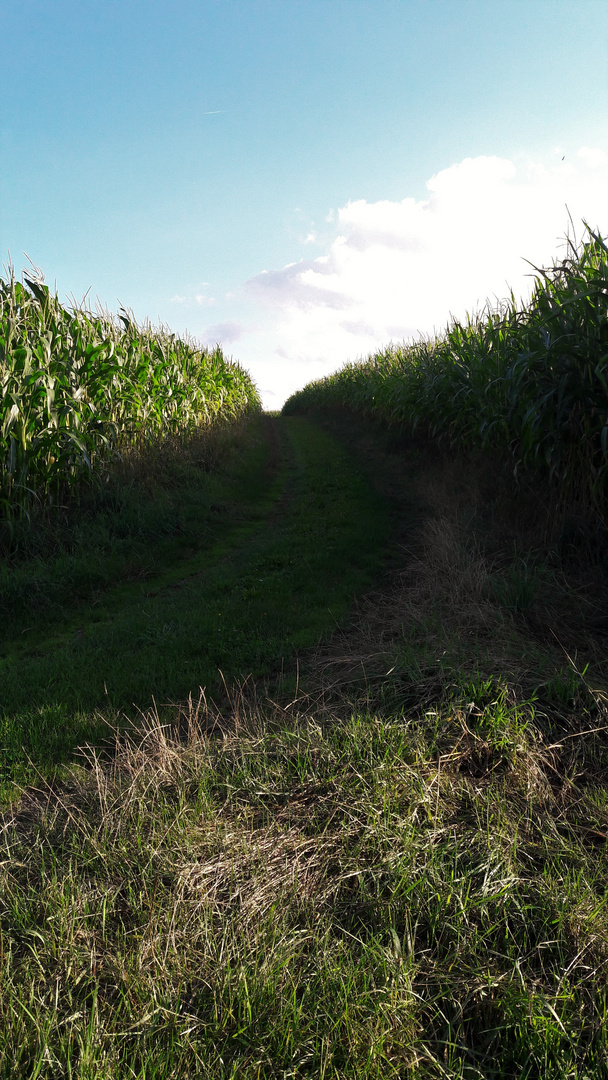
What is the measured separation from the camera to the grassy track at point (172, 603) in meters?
3.97

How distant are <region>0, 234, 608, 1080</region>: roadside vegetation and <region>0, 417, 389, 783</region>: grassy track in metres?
0.04

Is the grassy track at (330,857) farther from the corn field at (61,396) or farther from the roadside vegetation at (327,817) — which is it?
the corn field at (61,396)

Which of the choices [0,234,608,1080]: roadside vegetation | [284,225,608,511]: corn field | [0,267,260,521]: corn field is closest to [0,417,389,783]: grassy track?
[0,234,608,1080]: roadside vegetation

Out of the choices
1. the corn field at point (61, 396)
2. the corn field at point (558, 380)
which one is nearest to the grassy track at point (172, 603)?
the corn field at point (61, 396)

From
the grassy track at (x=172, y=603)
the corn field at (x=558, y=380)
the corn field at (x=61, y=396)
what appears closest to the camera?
the grassy track at (x=172, y=603)

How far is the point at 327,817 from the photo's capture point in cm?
255

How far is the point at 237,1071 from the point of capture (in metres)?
1.63

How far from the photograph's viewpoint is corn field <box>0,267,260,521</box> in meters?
6.84

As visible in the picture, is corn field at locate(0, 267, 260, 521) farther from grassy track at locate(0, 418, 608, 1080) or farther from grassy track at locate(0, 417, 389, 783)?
grassy track at locate(0, 418, 608, 1080)

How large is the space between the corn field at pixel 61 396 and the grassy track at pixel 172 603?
87 centimetres

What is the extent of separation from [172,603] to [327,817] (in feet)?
11.8

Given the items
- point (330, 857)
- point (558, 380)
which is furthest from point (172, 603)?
point (558, 380)

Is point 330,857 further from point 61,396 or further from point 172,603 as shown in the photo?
point 61,396

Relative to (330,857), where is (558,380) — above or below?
above
